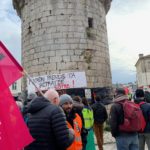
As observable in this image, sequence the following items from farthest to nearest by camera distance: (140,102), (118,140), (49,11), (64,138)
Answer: (49,11) → (140,102) → (118,140) → (64,138)

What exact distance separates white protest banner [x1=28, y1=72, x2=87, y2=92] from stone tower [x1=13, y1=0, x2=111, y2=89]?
0.28 m

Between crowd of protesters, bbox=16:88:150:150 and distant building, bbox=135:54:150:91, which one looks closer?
crowd of protesters, bbox=16:88:150:150

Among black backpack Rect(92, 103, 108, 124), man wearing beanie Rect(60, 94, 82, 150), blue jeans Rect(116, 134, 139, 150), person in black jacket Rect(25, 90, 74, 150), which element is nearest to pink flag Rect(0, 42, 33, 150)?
person in black jacket Rect(25, 90, 74, 150)

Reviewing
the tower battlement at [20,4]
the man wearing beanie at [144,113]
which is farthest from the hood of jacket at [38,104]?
the tower battlement at [20,4]

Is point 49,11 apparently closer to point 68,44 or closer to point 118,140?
point 68,44

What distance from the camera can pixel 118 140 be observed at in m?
5.25

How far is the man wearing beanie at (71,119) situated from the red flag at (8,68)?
104 centimetres

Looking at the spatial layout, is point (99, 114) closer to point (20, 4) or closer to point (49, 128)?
point (49, 128)

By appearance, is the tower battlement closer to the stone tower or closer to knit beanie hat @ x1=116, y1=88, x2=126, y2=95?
the stone tower

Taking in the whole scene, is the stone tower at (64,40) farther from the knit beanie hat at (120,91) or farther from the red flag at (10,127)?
the red flag at (10,127)

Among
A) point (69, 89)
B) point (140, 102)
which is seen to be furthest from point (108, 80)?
point (140, 102)

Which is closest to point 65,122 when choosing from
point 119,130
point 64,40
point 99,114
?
point 119,130

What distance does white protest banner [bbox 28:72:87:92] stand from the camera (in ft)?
39.5

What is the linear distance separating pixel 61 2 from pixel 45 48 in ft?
7.18
